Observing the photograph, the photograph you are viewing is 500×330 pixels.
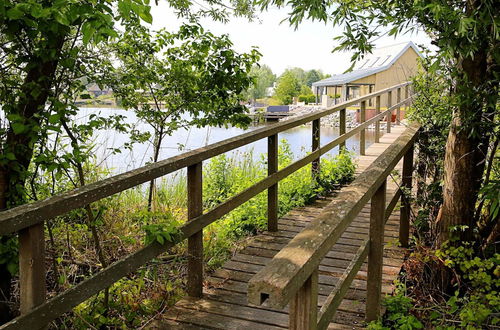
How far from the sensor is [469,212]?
3.75 metres

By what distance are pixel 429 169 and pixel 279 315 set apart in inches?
95.5

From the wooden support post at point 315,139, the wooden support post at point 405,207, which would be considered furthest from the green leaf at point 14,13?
the wooden support post at point 315,139

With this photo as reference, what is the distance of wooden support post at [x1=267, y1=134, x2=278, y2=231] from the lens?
14.5 feet

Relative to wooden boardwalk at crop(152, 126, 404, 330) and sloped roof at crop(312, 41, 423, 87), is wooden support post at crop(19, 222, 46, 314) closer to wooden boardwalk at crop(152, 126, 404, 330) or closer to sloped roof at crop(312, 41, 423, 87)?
wooden boardwalk at crop(152, 126, 404, 330)

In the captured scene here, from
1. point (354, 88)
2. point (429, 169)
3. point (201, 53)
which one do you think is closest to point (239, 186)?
point (201, 53)

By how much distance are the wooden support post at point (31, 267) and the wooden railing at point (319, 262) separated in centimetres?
101

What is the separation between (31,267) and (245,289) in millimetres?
1790

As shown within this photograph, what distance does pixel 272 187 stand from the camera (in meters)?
4.54

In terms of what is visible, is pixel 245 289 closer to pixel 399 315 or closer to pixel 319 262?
pixel 399 315

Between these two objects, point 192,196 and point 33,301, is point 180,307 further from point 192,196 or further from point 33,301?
point 33,301

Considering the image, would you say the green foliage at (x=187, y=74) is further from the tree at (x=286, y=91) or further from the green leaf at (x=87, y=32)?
the tree at (x=286, y=91)

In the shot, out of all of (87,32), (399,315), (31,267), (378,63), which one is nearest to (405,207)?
(399,315)

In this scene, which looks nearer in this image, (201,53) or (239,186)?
(201,53)

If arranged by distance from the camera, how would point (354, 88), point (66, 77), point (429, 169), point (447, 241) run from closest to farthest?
point (66, 77)
point (447, 241)
point (429, 169)
point (354, 88)
